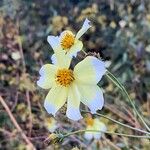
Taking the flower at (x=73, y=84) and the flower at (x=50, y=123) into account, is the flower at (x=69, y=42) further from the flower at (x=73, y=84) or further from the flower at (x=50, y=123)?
the flower at (x=50, y=123)

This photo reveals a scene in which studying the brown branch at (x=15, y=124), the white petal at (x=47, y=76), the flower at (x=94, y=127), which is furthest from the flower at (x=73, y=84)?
the brown branch at (x=15, y=124)

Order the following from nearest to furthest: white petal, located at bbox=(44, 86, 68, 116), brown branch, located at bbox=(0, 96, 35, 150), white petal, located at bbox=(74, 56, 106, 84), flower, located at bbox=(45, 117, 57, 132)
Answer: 1. white petal, located at bbox=(74, 56, 106, 84)
2. white petal, located at bbox=(44, 86, 68, 116)
3. flower, located at bbox=(45, 117, 57, 132)
4. brown branch, located at bbox=(0, 96, 35, 150)

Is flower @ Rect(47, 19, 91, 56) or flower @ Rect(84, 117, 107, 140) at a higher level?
flower @ Rect(47, 19, 91, 56)

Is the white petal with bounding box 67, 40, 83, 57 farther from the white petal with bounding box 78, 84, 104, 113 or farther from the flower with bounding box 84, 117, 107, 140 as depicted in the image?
the flower with bounding box 84, 117, 107, 140

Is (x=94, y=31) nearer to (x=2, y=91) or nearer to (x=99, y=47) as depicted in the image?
(x=99, y=47)

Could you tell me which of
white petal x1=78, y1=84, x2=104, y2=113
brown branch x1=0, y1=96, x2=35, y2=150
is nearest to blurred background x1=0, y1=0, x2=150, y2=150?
brown branch x1=0, y1=96, x2=35, y2=150

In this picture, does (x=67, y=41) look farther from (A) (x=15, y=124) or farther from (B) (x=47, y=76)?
(A) (x=15, y=124)

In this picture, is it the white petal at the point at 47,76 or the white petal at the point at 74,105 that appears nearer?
the white petal at the point at 74,105
